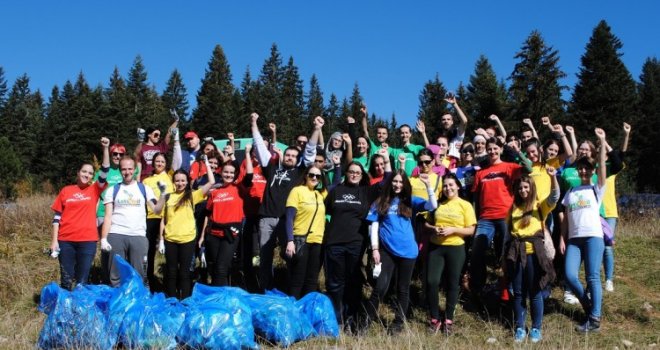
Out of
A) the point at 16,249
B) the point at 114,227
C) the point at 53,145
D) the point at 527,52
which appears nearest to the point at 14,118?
the point at 53,145

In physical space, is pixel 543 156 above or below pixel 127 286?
above

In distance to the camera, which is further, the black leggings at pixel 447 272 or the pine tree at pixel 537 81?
the pine tree at pixel 537 81

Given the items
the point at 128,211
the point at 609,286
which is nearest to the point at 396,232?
the point at 128,211

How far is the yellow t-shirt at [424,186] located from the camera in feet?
22.1

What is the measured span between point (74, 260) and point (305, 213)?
3.05m

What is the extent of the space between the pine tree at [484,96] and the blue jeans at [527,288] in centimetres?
3843

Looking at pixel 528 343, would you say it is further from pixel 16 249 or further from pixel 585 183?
pixel 16 249

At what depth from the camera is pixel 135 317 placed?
17.5 feet

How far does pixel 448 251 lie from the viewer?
6.24 m

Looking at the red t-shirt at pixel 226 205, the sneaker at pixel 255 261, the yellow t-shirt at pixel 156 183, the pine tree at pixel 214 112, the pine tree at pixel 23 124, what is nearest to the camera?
the red t-shirt at pixel 226 205

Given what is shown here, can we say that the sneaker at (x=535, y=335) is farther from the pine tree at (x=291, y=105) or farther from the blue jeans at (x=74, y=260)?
the pine tree at (x=291, y=105)

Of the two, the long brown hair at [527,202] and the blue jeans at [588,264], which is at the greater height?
the long brown hair at [527,202]

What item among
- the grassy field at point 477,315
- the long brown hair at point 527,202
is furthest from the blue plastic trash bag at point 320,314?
the long brown hair at point 527,202

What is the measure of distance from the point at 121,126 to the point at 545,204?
4594 centimetres
